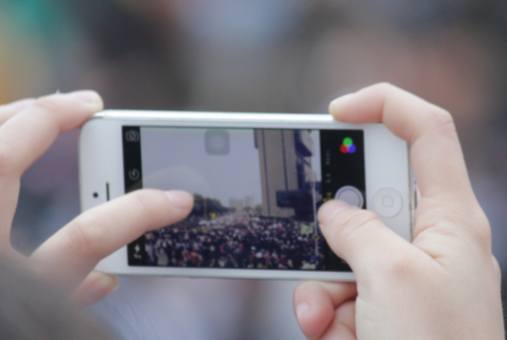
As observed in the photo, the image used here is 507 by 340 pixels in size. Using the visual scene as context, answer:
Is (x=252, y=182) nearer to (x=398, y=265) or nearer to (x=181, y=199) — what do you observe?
(x=181, y=199)

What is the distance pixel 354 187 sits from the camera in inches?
25.1

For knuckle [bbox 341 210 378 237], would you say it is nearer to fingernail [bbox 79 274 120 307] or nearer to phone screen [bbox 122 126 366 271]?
phone screen [bbox 122 126 366 271]

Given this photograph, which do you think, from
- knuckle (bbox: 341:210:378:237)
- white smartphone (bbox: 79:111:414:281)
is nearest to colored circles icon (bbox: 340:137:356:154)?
white smartphone (bbox: 79:111:414:281)

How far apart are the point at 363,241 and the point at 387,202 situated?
0.49ft

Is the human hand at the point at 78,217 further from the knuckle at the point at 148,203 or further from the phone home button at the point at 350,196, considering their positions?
the phone home button at the point at 350,196

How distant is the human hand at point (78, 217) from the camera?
540 millimetres

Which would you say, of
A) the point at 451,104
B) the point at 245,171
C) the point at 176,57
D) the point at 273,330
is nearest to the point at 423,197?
the point at 245,171

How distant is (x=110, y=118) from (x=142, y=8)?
3.37 feet

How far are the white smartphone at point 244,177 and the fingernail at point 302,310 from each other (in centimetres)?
5

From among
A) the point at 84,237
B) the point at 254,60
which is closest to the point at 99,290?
the point at 84,237

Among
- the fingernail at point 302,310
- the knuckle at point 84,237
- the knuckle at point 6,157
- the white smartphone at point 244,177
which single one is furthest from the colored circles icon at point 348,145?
the knuckle at point 6,157

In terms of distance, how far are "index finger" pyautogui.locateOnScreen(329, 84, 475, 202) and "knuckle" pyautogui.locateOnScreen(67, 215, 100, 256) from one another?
1.40ft

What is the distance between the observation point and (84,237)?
1.78 ft

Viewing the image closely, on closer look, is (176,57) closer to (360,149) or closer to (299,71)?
(299,71)
